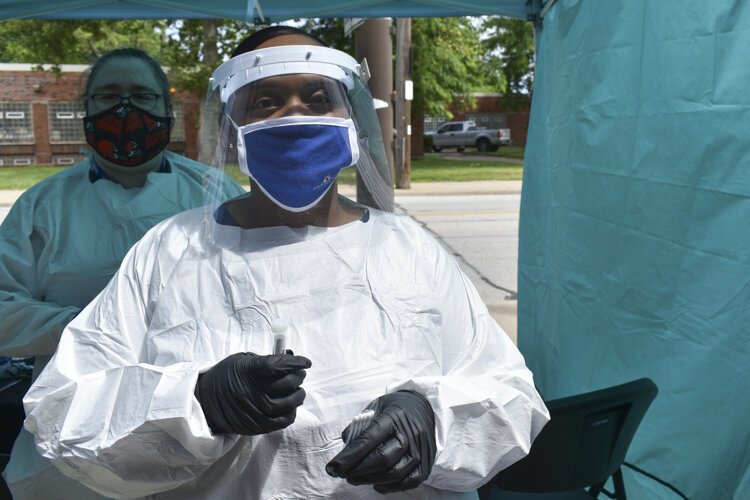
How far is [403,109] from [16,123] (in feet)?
57.9

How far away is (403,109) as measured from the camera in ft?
56.9

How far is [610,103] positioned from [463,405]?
5.99ft

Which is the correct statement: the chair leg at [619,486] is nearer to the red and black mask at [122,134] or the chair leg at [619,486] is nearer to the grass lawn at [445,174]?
the red and black mask at [122,134]

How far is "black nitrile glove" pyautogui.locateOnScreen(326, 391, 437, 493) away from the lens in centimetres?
133

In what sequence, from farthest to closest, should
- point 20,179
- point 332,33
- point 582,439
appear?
1. point 332,33
2. point 20,179
3. point 582,439

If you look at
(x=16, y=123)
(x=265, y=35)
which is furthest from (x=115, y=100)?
(x=16, y=123)

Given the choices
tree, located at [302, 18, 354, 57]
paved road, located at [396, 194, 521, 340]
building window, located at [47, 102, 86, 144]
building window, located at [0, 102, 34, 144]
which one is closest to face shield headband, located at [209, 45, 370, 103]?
paved road, located at [396, 194, 521, 340]

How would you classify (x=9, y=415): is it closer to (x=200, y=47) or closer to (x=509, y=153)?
(x=200, y=47)

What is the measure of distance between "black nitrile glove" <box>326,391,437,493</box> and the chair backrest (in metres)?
0.84

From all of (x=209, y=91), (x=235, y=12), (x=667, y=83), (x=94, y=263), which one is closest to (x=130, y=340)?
(x=209, y=91)

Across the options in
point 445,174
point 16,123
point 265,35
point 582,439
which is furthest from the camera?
point 16,123

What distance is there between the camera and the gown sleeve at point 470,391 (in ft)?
4.85

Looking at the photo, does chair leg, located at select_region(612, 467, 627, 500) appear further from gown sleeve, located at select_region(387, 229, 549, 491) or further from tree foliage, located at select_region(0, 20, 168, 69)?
tree foliage, located at select_region(0, 20, 168, 69)

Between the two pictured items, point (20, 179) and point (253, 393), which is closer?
point (253, 393)
